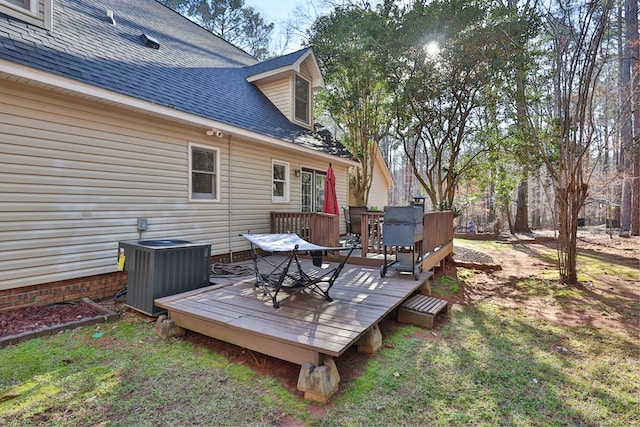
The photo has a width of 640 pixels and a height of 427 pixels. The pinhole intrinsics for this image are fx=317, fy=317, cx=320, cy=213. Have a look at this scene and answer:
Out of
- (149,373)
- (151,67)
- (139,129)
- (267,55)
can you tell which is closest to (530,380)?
(149,373)

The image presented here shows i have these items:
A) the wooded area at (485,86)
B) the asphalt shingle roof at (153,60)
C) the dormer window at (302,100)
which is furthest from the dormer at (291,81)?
the wooded area at (485,86)

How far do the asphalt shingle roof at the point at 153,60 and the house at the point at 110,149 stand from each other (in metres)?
0.04

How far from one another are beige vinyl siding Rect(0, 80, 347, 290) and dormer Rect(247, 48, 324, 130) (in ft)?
11.9

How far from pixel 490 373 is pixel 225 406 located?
2454 millimetres

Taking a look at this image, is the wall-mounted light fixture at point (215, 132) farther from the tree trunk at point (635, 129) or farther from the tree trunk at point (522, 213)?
the tree trunk at point (635, 129)

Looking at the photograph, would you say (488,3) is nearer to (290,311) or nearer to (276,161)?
(276,161)

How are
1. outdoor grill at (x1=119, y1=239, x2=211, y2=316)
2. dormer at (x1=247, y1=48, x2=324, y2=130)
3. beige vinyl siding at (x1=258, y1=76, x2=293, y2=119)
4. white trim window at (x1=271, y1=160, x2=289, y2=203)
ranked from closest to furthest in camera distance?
1. outdoor grill at (x1=119, y1=239, x2=211, y2=316)
2. white trim window at (x1=271, y1=160, x2=289, y2=203)
3. dormer at (x1=247, y1=48, x2=324, y2=130)
4. beige vinyl siding at (x1=258, y1=76, x2=293, y2=119)

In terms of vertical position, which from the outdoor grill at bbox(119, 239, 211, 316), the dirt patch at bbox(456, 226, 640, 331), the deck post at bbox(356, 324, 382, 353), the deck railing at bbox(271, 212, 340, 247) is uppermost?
the deck railing at bbox(271, 212, 340, 247)

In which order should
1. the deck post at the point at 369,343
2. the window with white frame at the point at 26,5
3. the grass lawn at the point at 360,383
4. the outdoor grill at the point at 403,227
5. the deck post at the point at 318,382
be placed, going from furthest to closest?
the outdoor grill at the point at 403,227 → the window with white frame at the point at 26,5 → the deck post at the point at 369,343 → the deck post at the point at 318,382 → the grass lawn at the point at 360,383

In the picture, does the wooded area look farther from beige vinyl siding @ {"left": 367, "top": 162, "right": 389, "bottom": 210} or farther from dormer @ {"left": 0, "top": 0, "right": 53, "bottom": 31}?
dormer @ {"left": 0, "top": 0, "right": 53, "bottom": 31}

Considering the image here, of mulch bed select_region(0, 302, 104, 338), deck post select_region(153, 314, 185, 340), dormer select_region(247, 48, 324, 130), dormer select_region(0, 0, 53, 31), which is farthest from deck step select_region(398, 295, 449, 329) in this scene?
dormer select_region(247, 48, 324, 130)

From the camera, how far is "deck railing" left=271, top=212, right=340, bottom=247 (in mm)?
6828

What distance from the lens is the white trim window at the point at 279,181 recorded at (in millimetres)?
8182

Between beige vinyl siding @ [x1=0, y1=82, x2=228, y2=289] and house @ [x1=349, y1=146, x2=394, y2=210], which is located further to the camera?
house @ [x1=349, y1=146, x2=394, y2=210]
